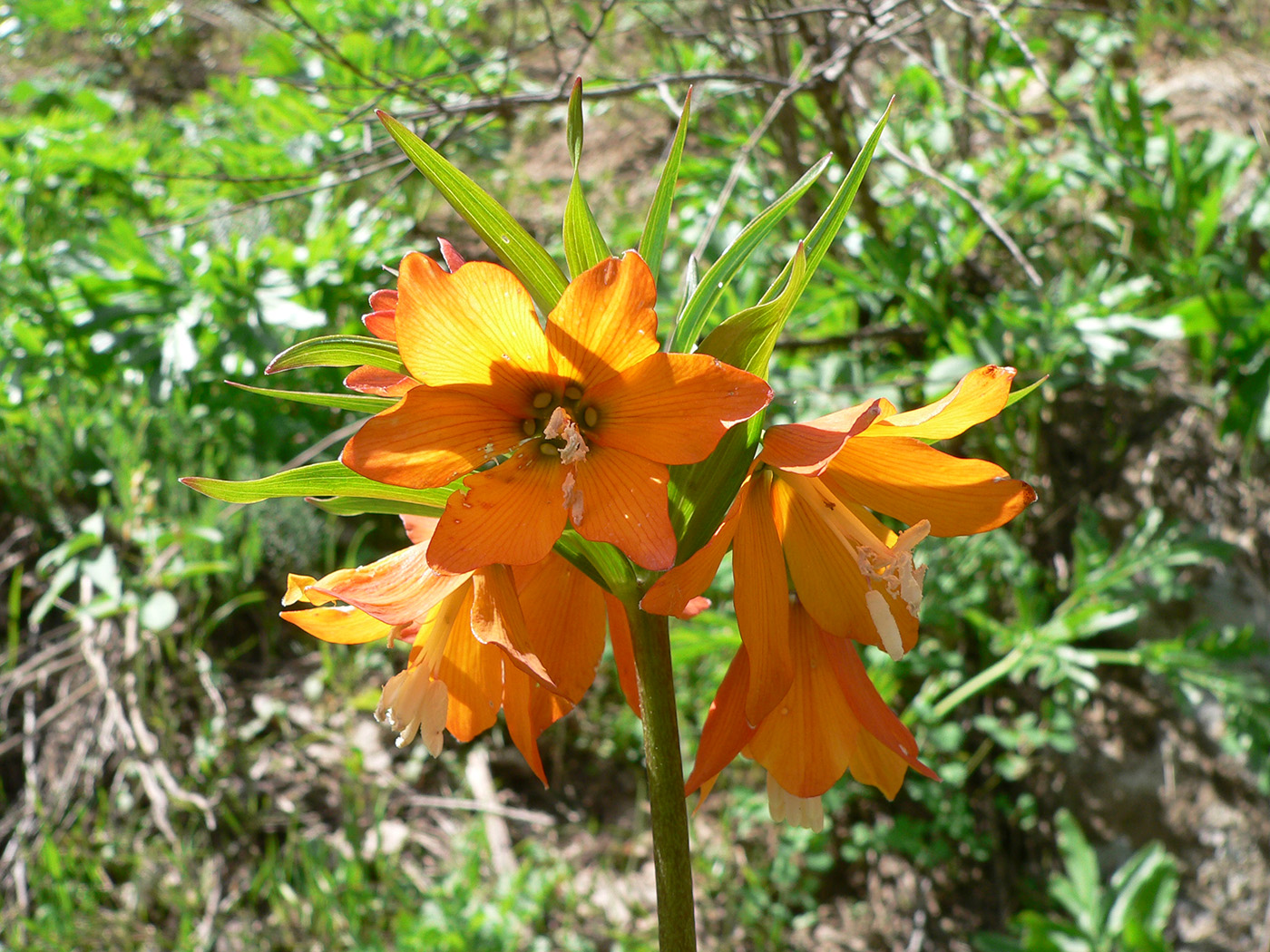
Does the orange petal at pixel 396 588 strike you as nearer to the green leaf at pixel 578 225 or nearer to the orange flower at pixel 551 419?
the orange flower at pixel 551 419

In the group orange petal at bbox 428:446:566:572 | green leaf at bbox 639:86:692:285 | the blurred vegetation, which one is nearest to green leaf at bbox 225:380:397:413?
orange petal at bbox 428:446:566:572

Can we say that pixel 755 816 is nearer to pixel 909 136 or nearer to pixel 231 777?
pixel 231 777

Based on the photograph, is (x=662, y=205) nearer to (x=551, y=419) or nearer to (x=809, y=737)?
(x=551, y=419)

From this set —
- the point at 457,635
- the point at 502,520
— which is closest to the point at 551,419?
the point at 502,520

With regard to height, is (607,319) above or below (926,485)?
above

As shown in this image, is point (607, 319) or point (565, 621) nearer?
point (607, 319)
